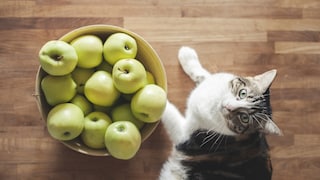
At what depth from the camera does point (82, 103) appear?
45.7 inches

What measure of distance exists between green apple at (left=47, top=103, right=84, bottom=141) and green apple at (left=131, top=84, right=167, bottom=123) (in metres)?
0.15

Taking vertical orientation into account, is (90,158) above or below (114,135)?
below

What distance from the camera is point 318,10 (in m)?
1.50

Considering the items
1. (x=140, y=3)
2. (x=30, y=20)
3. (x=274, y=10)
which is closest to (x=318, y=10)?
(x=274, y=10)

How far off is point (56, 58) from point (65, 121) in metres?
0.17

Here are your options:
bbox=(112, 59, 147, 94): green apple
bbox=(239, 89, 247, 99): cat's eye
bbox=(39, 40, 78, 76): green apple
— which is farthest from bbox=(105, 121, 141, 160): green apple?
bbox=(239, 89, 247, 99): cat's eye

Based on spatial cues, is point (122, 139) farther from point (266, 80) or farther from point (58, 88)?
point (266, 80)

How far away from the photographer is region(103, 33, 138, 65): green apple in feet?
3.71

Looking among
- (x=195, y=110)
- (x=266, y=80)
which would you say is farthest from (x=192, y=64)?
(x=266, y=80)

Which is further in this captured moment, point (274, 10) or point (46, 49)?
point (274, 10)

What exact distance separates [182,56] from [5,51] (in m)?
0.59

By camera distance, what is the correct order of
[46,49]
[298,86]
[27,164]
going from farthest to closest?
[298,86]
[27,164]
[46,49]

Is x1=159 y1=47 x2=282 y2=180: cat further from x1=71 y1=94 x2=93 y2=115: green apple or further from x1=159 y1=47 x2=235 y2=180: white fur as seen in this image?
x1=71 y1=94 x2=93 y2=115: green apple

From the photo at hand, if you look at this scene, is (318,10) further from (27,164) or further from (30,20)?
(27,164)
